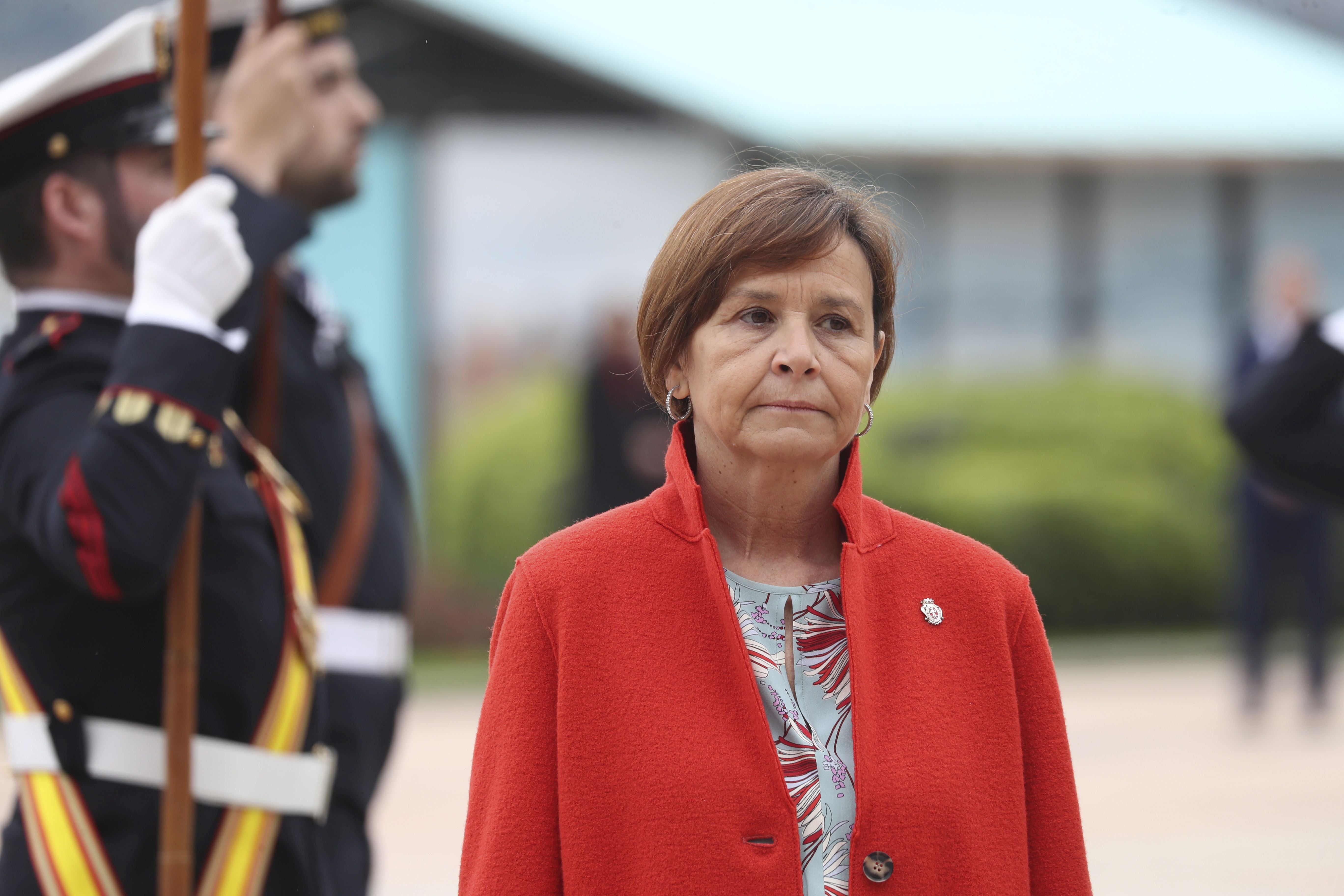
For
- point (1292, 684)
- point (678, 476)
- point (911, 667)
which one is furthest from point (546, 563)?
point (1292, 684)

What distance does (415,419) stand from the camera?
12.2 metres

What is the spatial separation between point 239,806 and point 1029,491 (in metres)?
10.2

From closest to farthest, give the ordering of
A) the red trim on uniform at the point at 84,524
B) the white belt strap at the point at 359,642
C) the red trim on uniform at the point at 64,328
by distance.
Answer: the red trim on uniform at the point at 84,524 → the red trim on uniform at the point at 64,328 → the white belt strap at the point at 359,642

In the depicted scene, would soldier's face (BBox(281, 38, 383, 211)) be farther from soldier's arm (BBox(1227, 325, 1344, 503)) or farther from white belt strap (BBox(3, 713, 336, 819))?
soldier's arm (BBox(1227, 325, 1344, 503))

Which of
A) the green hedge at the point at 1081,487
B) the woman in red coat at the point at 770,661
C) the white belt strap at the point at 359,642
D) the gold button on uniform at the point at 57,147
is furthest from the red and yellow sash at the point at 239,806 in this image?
the green hedge at the point at 1081,487

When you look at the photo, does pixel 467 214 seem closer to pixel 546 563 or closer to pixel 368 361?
pixel 368 361

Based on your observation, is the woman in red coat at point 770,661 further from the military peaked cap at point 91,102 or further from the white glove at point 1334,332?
the white glove at point 1334,332

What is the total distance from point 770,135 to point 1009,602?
31.8ft

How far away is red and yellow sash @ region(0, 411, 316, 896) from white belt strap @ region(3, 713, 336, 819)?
2 cm

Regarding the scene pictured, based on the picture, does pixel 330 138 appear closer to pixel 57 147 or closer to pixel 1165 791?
pixel 57 147

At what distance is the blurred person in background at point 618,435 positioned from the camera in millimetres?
8703

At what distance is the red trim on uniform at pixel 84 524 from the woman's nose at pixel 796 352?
3.39 ft

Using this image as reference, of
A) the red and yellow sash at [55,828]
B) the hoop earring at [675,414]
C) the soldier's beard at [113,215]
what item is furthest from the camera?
the soldier's beard at [113,215]

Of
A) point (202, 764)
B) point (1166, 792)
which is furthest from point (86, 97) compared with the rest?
point (1166, 792)
